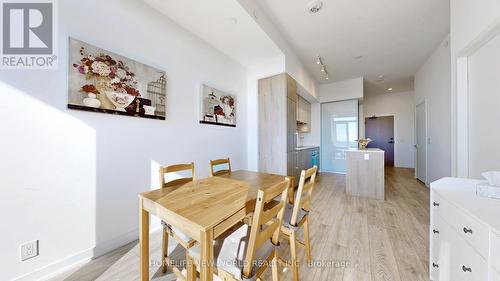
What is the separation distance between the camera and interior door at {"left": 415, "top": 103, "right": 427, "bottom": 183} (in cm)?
405

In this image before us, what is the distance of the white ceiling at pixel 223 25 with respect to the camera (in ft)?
6.60

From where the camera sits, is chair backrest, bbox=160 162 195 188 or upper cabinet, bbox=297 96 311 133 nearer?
chair backrest, bbox=160 162 195 188

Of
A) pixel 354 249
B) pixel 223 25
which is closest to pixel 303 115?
pixel 223 25

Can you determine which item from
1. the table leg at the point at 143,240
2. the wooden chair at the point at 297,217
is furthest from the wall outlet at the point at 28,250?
the wooden chair at the point at 297,217

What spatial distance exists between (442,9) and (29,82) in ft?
15.3

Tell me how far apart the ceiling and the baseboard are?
3.25 m

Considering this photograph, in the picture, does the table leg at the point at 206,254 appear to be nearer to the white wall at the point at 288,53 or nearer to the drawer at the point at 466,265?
the drawer at the point at 466,265

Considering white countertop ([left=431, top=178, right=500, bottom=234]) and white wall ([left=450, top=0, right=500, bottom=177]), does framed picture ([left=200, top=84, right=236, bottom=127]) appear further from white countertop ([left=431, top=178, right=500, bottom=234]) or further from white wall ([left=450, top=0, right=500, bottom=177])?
white wall ([left=450, top=0, right=500, bottom=177])

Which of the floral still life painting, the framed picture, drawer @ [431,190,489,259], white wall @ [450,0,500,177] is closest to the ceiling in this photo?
white wall @ [450,0,500,177]

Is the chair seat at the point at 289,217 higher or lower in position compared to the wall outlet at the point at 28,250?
higher

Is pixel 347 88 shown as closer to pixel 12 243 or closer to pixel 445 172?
pixel 445 172

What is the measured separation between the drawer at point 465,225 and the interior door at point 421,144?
392 centimetres

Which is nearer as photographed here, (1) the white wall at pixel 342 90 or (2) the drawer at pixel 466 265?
A: (2) the drawer at pixel 466 265

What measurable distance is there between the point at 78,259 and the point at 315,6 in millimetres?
3780
